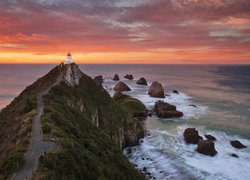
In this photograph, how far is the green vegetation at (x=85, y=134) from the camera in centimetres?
2102

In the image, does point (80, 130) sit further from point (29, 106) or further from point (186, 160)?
point (186, 160)

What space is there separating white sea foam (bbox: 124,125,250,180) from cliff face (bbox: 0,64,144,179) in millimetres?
4169

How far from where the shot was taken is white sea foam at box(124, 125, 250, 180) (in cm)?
3838

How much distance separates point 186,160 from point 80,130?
63.4ft

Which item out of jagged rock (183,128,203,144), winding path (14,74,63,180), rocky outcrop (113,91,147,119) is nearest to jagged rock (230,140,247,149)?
jagged rock (183,128,203,144)

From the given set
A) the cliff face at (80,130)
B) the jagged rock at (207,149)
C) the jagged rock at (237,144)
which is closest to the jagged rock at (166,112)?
the cliff face at (80,130)

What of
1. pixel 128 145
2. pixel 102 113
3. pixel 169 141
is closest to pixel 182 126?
pixel 169 141

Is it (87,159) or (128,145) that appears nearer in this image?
(87,159)

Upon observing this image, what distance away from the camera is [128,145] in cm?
4853

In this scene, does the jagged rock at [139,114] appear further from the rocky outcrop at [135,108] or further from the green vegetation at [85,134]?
the green vegetation at [85,134]

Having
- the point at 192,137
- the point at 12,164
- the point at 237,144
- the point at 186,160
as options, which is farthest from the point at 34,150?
the point at 237,144

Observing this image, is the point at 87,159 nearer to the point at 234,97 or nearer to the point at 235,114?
the point at 235,114

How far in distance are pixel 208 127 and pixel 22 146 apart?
153ft

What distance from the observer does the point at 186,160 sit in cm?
4281
